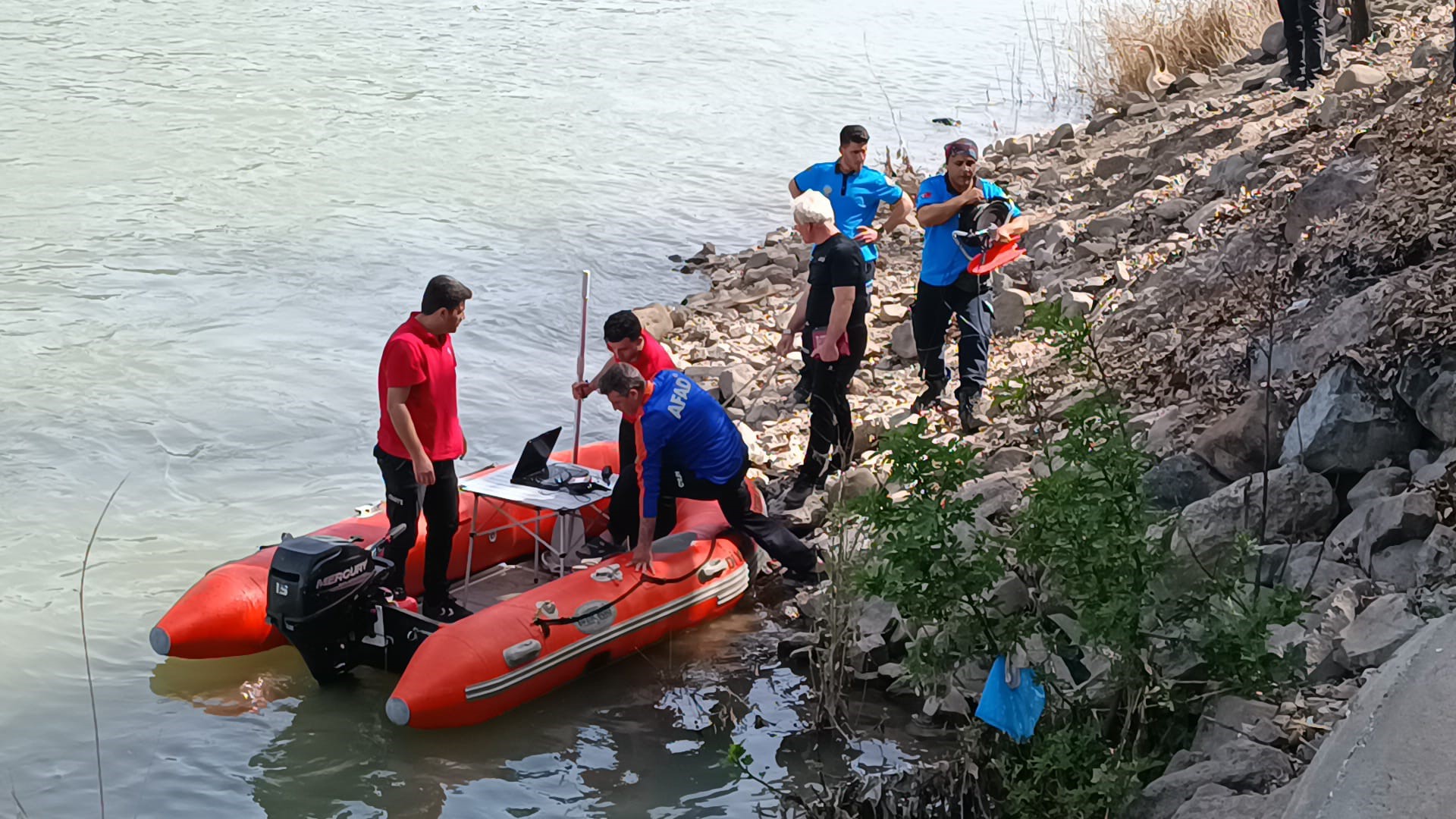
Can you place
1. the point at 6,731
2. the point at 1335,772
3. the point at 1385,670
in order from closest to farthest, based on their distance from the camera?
the point at 1335,772
the point at 1385,670
the point at 6,731

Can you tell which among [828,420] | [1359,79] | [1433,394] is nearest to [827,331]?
[828,420]

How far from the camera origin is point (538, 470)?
6285mm

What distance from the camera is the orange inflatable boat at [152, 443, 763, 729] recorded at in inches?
215

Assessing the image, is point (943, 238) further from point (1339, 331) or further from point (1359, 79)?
point (1359, 79)

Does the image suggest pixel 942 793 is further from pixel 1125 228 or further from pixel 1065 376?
pixel 1125 228

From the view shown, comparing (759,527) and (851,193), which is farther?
(851,193)

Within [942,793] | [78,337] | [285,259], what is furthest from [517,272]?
[942,793]

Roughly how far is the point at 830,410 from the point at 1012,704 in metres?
2.84

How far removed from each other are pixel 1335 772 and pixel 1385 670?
0.31 metres

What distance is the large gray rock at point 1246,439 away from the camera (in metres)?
5.36

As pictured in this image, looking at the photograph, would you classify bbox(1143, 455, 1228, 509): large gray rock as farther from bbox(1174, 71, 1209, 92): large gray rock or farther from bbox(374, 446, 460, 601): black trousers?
bbox(1174, 71, 1209, 92): large gray rock

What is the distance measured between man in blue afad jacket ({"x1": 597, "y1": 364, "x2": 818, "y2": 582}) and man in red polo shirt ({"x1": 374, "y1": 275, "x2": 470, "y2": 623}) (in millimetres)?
652

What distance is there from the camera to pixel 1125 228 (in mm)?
9508

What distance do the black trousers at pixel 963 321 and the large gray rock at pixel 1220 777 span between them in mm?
3511
